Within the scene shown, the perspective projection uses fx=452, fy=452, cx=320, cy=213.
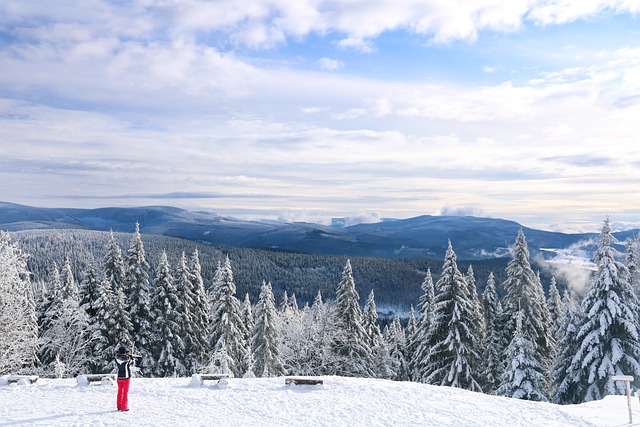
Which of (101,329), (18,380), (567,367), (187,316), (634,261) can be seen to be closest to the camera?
(18,380)

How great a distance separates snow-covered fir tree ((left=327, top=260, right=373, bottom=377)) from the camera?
37188 millimetres

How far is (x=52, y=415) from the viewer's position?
1445 cm

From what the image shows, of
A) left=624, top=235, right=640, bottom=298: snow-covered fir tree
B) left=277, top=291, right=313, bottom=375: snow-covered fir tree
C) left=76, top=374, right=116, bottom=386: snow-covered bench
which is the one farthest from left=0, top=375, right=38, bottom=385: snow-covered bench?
left=624, top=235, right=640, bottom=298: snow-covered fir tree

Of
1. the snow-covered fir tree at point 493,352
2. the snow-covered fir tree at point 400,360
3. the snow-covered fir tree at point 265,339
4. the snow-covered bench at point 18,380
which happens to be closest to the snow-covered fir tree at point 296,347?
the snow-covered fir tree at point 265,339

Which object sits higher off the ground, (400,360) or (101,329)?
(101,329)

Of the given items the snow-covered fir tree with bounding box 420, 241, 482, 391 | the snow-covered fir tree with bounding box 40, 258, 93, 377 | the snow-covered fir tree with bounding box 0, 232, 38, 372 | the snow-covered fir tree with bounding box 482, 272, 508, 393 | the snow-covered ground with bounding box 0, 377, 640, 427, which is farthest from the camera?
the snow-covered fir tree with bounding box 482, 272, 508, 393

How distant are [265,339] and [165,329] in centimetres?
864

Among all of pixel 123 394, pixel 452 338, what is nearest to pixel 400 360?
pixel 452 338

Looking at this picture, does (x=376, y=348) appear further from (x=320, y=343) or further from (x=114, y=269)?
(x=114, y=269)

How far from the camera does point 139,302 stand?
37719 millimetres

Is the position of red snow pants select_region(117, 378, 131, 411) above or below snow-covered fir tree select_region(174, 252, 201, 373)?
above

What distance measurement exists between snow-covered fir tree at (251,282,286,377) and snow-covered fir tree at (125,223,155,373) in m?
8.95

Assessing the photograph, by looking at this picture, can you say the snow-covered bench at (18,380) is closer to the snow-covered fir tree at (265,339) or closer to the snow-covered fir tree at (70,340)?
the snow-covered fir tree at (70,340)

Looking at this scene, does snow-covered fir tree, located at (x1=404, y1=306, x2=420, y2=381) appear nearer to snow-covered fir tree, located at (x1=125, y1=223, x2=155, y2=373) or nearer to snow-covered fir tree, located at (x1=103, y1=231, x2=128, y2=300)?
snow-covered fir tree, located at (x1=125, y1=223, x2=155, y2=373)
